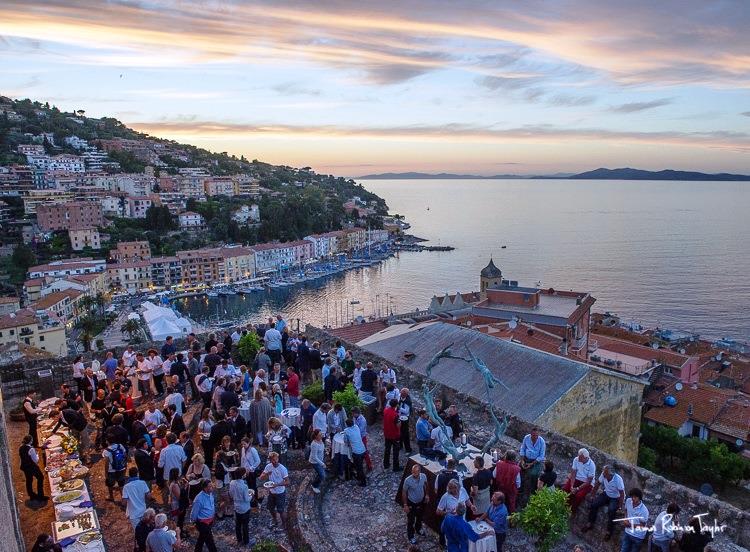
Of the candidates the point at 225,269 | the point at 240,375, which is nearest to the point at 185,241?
the point at 225,269

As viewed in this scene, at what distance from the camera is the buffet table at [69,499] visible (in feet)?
21.9

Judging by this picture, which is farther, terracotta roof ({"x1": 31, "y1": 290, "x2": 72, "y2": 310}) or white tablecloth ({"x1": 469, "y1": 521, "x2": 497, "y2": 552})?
terracotta roof ({"x1": 31, "y1": 290, "x2": 72, "y2": 310})

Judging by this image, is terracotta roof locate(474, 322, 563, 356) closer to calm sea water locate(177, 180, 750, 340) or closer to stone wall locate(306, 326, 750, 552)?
stone wall locate(306, 326, 750, 552)

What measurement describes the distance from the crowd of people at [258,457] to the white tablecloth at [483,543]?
55mm

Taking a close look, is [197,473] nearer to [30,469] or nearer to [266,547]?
[266,547]

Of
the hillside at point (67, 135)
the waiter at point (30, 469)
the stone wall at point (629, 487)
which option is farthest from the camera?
the hillside at point (67, 135)

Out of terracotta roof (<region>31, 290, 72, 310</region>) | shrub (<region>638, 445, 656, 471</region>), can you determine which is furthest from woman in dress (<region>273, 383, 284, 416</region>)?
terracotta roof (<region>31, 290, 72, 310</region>)

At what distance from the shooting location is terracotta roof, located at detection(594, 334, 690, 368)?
129 feet

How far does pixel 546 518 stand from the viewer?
6.14 metres

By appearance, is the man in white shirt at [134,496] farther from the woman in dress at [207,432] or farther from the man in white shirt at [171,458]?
the woman in dress at [207,432]

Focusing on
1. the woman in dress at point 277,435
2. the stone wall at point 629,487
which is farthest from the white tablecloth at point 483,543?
the woman in dress at point 277,435

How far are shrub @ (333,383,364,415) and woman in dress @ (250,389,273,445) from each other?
4.03ft

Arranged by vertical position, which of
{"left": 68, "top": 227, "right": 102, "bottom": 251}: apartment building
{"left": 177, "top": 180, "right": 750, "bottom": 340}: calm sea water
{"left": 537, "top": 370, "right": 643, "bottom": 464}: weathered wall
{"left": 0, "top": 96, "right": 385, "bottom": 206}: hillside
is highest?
{"left": 0, "top": 96, "right": 385, "bottom": 206}: hillside

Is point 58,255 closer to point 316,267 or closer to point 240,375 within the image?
point 316,267
